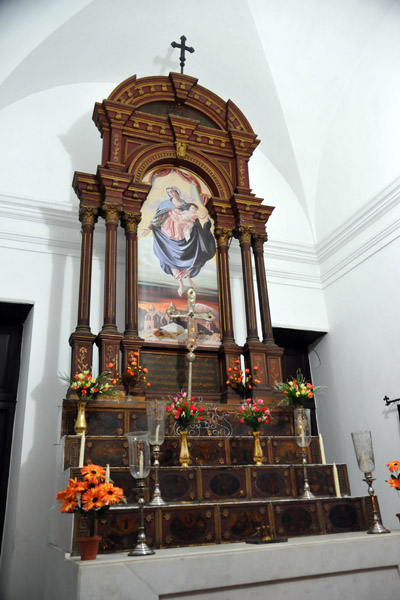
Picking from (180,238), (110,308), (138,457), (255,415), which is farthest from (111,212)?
(138,457)

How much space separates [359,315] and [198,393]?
2.69 metres

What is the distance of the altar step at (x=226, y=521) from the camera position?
3557 millimetres

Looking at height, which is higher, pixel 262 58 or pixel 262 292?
pixel 262 58

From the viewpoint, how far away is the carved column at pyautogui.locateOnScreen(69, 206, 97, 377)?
5332mm

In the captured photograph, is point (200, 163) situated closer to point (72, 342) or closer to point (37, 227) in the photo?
point (37, 227)

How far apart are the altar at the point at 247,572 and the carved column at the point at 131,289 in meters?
2.27

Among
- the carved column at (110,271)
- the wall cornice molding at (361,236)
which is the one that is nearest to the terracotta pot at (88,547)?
the carved column at (110,271)

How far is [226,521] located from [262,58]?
6357 millimetres

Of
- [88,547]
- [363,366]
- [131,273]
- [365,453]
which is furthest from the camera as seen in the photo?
[363,366]

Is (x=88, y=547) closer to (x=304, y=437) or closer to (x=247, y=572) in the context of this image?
(x=247, y=572)

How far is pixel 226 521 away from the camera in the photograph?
3850 millimetres

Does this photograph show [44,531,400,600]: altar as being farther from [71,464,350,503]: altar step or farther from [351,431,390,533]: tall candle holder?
[71,464,350,503]: altar step

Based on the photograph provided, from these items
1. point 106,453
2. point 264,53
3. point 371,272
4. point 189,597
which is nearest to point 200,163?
point 264,53

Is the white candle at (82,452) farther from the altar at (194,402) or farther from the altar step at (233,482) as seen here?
the altar step at (233,482)
